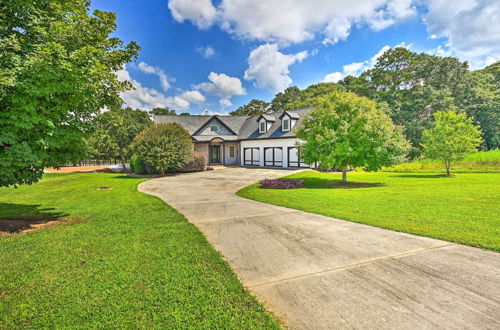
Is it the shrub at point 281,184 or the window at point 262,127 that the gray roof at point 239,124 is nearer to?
the window at point 262,127

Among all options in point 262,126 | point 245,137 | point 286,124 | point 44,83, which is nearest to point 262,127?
point 262,126

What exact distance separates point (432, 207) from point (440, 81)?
34791 millimetres

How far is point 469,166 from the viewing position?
21.0 metres

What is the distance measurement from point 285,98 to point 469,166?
3703 centimetres

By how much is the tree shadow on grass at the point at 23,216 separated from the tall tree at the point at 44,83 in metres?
1.17

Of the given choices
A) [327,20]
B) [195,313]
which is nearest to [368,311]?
[195,313]

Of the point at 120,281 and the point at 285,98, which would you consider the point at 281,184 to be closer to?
the point at 120,281

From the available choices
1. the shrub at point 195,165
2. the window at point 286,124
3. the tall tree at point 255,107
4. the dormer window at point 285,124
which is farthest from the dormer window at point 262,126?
the tall tree at point 255,107

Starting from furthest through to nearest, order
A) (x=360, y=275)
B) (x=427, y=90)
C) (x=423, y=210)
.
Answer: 1. (x=427, y=90)
2. (x=423, y=210)
3. (x=360, y=275)

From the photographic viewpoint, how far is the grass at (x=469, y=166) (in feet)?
64.5

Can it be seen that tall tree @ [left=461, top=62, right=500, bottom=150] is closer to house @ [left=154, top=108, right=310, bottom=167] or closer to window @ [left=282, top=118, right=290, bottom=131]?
house @ [left=154, top=108, right=310, bottom=167]

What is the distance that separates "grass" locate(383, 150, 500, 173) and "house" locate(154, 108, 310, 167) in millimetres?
10389

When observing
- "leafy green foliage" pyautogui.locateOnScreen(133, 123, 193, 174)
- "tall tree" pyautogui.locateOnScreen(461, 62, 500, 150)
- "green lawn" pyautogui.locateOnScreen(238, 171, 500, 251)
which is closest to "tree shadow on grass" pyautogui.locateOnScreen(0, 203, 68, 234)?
"green lawn" pyautogui.locateOnScreen(238, 171, 500, 251)

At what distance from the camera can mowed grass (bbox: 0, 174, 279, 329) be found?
266 cm
